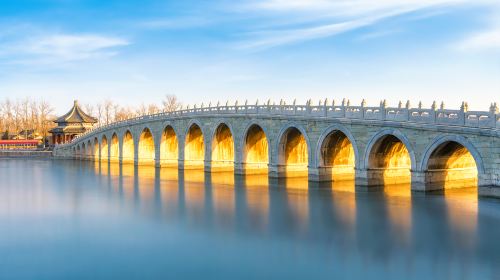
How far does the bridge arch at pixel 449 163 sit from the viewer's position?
72.1 feet

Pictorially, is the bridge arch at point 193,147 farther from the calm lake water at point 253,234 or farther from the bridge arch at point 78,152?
the bridge arch at point 78,152

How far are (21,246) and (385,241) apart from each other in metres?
10.8

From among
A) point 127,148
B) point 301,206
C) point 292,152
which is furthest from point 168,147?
point 301,206

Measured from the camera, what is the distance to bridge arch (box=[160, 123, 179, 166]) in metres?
45.5

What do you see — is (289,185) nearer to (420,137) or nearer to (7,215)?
(420,137)

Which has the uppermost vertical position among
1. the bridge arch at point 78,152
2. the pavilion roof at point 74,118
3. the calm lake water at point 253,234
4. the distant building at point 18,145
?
the pavilion roof at point 74,118

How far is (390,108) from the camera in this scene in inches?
954

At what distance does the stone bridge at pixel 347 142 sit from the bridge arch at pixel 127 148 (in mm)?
8512

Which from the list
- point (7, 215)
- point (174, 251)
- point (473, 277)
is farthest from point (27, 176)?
point (473, 277)

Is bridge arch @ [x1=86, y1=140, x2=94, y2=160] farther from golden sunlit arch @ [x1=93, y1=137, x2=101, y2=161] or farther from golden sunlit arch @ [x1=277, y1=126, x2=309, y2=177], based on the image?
golden sunlit arch @ [x1=277, y1=126, x2=309, y2=177]

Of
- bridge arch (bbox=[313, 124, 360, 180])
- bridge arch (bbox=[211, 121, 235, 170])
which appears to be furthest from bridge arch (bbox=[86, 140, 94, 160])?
bridge arch (bbox=[313, 124, 360, 180])

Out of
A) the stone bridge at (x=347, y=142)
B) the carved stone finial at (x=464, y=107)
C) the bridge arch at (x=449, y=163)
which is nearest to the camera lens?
the stone bridge at (x=347, y=142)

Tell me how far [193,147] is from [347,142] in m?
16.9

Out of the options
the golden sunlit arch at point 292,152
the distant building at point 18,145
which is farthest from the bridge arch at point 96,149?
the golden sunlit arch at point 292,152
